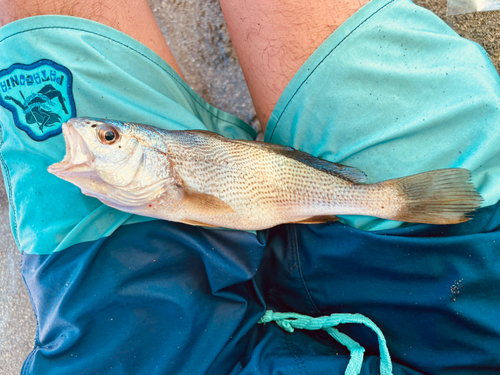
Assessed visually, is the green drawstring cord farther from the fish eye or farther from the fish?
the fish eye

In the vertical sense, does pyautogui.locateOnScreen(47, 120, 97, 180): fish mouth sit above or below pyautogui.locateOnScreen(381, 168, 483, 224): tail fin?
above

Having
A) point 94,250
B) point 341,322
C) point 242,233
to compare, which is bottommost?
point 341,322

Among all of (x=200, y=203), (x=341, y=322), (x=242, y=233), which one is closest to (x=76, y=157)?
(x=200, y=203)

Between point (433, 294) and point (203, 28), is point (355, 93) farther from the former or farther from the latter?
point (203, 28)

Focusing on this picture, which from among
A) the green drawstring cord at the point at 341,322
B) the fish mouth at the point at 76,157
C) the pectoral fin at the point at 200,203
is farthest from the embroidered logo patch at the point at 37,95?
the green drawstring cord at the point at 341,322

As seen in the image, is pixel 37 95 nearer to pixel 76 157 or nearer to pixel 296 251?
pixel 76 157

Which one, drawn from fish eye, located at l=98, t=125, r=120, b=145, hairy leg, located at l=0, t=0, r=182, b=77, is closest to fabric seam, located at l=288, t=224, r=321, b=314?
fish eye, located at l=98, t=125, r=120, b=145

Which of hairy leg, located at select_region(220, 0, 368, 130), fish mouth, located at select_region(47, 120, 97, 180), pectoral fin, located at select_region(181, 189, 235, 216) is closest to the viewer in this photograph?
fish mouth, located at select_region(47, 120, 97, 180)

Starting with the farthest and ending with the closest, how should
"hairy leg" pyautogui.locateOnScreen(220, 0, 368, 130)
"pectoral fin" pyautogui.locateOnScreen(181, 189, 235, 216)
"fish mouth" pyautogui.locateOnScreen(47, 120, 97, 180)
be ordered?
"hairy leg" pyautogui.locateOnScreen(220, 0, 368, 130) → "pectoral fin" pyautogui.locateOnScreen(181, 189, 235, 216) → "fish mouth" pyautogui.locateOnScreen(47, 120, 97, 180)
